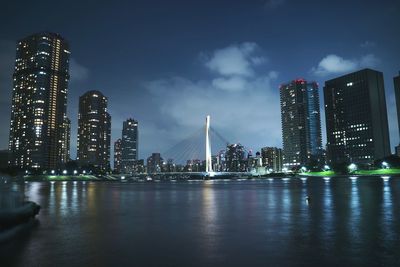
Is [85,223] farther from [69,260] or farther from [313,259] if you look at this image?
[313,259]

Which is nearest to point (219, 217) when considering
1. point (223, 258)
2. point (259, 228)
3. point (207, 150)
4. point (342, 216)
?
point (259, 228)

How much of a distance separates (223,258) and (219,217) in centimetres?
1341

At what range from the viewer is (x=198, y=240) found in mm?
17109

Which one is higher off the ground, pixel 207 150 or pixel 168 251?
pixel 207 150

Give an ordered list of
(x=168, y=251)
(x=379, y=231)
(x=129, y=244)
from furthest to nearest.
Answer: (x=379, y=231), (x=129, y=244), (x=168, y=251)

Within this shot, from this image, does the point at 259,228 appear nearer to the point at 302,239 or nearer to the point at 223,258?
the point at 302,239

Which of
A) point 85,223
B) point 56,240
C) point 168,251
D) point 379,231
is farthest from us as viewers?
point 85,223

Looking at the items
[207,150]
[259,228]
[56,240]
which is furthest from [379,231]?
[207,150]

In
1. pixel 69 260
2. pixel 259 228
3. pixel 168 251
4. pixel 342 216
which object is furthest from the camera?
pixel 342 216

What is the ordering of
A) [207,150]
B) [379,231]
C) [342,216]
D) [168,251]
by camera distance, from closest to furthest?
[168,251]
[379,231]
[342,216]
[207,150]

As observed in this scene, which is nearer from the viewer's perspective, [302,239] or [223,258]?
[223,258]

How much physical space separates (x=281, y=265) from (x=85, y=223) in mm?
16015

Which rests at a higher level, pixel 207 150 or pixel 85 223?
pixel 207 150

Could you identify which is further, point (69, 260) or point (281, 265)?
point (69, 260)
